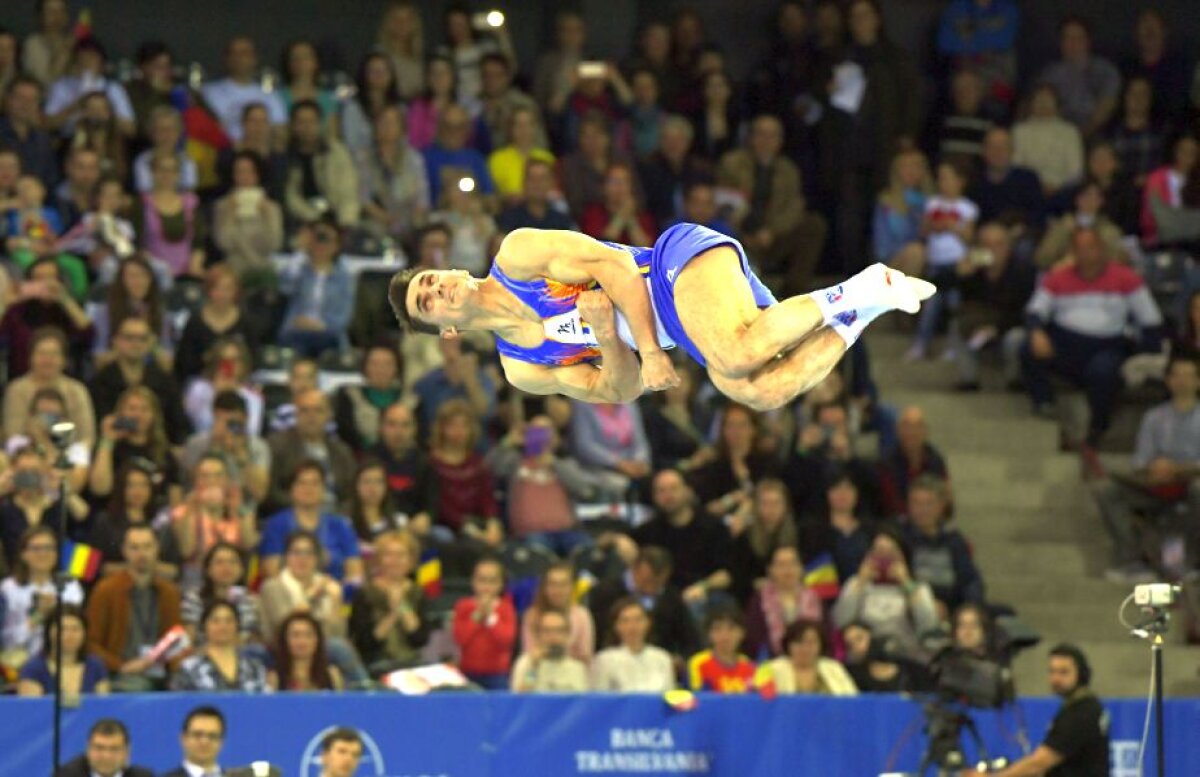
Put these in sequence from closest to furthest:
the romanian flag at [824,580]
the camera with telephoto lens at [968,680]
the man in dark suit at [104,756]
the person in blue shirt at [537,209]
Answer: the man in dark suit at [104,756]
the camera with telephoto lens at [968,680]
the romanian flag at [824,580]
the person in blue shirt at [537,209]

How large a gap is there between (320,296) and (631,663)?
365 cm

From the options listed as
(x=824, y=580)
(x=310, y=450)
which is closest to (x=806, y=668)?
(x=824, y=580)

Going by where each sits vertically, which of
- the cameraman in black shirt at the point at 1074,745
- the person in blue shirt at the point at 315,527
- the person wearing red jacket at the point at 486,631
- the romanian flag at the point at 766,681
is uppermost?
the person in blue shirt at the point at 315,527

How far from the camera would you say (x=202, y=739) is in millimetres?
10469

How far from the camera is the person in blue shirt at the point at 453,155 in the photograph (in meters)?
15.6

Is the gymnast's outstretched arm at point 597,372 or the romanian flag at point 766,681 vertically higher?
the gymnast's outstretched arm at point 597,372

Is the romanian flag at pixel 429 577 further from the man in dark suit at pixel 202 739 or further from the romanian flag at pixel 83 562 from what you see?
the man in dark suit at pixel 202 739

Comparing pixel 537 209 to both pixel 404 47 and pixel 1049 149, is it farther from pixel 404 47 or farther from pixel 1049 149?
pixel 1049 149

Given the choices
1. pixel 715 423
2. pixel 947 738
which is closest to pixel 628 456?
pixel 715 423

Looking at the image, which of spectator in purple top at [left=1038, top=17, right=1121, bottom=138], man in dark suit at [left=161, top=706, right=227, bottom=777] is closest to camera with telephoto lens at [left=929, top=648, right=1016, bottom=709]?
man in dark suit at [left=161, top=706, right=227, bottom=777]

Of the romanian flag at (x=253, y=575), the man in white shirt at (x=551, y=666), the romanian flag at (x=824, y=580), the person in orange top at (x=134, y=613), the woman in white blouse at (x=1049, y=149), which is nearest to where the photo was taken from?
the person in orange top at (x=134, y=613)

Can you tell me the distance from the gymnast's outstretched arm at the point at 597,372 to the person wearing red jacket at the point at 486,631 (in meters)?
3.08

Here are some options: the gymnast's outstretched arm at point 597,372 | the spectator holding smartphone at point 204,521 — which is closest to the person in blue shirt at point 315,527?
the spectator holding smartphone at point 204,521

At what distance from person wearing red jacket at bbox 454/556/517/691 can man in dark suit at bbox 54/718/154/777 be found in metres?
2.13
